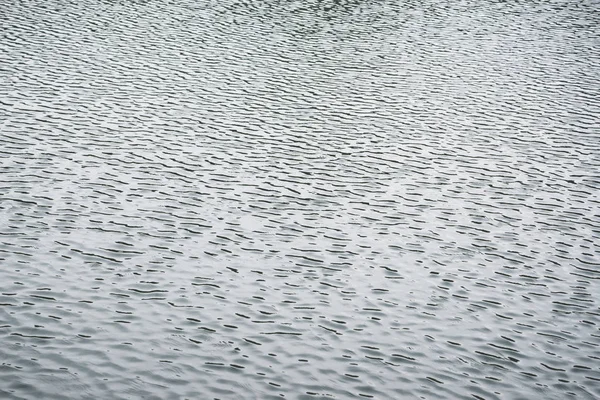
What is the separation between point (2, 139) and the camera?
146 ft

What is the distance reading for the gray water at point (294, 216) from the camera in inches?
1086

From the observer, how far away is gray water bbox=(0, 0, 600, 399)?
27.6 metres

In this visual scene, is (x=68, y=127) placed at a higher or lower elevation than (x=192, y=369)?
higher

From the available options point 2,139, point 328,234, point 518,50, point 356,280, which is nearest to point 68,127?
point 2,139

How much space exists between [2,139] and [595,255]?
101 ft

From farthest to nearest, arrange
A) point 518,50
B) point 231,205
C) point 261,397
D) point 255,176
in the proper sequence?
1. point 518,50
2. point 255,176
3. point 231,205
4. point 261,397

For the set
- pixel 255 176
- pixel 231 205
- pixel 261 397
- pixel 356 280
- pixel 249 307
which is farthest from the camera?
pixel 255 176

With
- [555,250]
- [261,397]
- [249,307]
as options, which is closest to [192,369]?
[261,397]

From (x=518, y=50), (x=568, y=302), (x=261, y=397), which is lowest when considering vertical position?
(x=261, y=397)

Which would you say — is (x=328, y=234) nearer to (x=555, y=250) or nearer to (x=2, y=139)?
(x=555, y=250)

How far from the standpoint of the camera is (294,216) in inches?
1518

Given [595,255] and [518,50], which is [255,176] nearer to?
[595,255]

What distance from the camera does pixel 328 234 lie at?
3691 cm

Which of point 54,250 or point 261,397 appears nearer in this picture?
point 261,397
